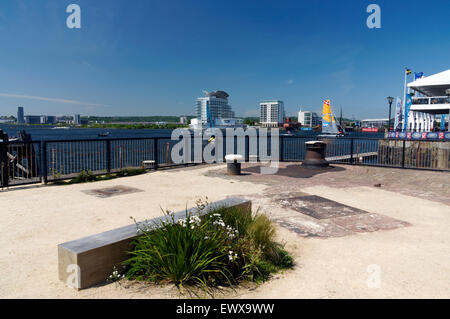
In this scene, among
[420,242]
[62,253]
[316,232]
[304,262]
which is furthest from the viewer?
[316,232]

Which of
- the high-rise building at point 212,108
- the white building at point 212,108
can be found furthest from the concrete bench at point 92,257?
the high-rise building at point 212,108

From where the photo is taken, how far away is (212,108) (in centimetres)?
16038

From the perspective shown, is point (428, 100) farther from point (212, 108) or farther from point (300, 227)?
point (212, 108)

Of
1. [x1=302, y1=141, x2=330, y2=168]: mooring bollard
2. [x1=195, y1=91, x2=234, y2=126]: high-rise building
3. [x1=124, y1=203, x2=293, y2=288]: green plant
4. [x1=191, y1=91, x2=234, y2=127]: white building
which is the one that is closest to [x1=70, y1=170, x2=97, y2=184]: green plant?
[x1=124, y1=203, x2=293, y2=288]: green plant

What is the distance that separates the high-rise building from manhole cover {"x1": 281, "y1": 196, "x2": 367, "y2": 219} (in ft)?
467

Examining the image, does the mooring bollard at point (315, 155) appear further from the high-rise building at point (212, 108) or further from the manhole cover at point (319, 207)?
the high-rise building at point (212, 108)

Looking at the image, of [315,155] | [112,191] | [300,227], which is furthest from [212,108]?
[300,227]

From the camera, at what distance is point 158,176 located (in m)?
12.1

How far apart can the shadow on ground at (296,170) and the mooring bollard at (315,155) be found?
332 mm

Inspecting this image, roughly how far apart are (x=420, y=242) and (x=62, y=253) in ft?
18.2

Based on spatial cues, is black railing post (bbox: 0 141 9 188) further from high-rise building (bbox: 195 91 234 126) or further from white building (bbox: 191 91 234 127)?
high-rise building (bbox: 195 91 234 126)

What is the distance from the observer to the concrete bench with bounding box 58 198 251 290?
11.3 ft
